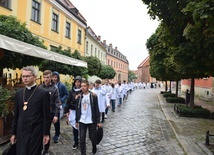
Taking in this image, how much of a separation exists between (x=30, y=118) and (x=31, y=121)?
5 cm

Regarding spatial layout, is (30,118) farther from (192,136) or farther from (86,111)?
(192,136)

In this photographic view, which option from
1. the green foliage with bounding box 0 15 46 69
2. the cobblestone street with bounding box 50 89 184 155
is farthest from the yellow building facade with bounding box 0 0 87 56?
the cobblestone street with bounding box 50 89 184 155

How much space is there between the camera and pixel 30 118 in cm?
329

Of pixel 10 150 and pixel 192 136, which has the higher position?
pixel 10 150

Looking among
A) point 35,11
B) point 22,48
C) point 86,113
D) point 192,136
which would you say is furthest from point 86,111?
point 35,11

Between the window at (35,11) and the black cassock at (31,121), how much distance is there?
15585 millimetres

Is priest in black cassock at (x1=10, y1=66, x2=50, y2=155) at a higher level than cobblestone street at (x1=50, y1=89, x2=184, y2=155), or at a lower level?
higher

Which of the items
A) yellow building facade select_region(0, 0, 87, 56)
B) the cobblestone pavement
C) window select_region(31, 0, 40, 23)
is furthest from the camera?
window select_region(31, 0, 40, 23)

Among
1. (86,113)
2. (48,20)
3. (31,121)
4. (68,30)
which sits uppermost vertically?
(68,30)

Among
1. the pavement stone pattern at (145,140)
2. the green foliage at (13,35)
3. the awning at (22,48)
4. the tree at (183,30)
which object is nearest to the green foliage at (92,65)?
the green foliage at (13,35)

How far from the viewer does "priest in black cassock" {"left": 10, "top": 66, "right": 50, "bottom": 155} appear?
10.8ft

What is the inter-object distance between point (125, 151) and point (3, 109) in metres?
3.36

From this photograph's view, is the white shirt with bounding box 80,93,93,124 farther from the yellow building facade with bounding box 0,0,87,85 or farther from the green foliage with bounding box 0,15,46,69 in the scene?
the yellow building facade with bounding box 0,0,87,85

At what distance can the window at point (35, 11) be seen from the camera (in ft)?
57.0
